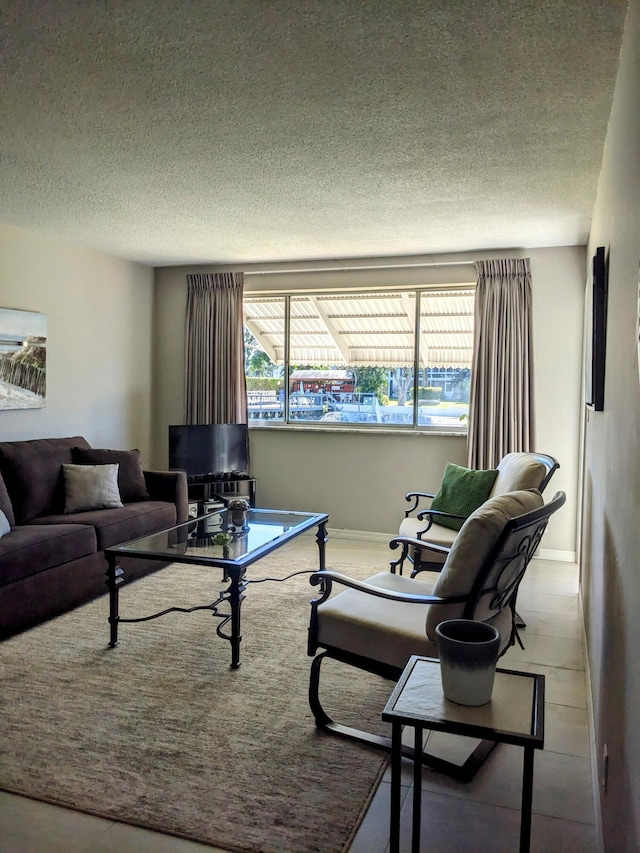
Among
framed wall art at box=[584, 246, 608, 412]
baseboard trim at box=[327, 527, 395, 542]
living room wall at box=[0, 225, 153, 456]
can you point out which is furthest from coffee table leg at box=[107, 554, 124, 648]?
baseboard trim at box=[327, 527, 395, 542]

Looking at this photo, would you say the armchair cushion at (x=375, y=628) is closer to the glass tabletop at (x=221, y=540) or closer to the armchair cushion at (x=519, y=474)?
the glass tabletop at (x=221, y=540)

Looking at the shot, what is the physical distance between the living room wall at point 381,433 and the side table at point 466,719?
3.89 metres

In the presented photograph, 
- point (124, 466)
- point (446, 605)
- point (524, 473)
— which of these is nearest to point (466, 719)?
point (446, 605)

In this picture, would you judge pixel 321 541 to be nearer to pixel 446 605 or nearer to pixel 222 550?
pixel 222 550

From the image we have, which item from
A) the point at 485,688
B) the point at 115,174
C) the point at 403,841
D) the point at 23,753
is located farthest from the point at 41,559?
the point at 485,688

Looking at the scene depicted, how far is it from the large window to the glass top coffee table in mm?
1852

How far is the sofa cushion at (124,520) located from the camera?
4320 mm

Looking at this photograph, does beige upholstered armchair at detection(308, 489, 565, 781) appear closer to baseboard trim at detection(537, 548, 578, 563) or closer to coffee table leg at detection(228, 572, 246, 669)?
coffee table leg at detection(228, 572, 246, 669)

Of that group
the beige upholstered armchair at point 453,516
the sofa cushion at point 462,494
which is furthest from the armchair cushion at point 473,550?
the sofa cushion at point 462,494

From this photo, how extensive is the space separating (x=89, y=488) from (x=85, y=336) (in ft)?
5.24

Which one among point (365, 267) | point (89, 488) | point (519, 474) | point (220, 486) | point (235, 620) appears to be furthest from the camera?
point (220, 486)

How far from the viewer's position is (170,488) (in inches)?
206

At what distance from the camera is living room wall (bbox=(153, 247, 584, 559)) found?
5406 millimetres

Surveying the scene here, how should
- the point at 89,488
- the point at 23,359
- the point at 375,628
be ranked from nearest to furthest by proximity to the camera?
the point at 375,628 < the point at 89,488 < the point at 23,359
